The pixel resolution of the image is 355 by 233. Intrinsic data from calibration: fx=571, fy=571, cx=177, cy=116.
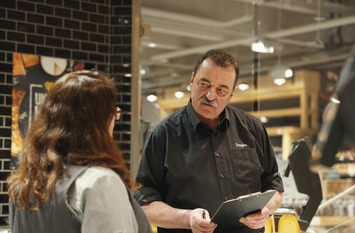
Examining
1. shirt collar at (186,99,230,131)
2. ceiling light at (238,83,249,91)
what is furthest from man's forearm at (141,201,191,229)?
ceiling light at (238,83,249,91)

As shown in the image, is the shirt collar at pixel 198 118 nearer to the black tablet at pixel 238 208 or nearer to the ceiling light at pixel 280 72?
the black tablet at pixel 238 208

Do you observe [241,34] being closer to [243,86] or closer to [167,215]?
[243,86]

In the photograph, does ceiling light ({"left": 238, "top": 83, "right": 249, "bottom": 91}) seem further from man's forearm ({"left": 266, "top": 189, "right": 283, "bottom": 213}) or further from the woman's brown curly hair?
the woman's brown curly hair

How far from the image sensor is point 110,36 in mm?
4293

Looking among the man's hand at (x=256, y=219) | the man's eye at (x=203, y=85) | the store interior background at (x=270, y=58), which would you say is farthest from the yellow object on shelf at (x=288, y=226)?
the store interior background at (x=270, y=58)

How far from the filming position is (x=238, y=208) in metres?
2.18

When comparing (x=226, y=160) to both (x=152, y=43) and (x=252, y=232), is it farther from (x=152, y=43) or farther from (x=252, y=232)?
(x=152, y=43)

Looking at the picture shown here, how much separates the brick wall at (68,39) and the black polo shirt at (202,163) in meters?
1.66

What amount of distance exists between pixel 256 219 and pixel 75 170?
108cm

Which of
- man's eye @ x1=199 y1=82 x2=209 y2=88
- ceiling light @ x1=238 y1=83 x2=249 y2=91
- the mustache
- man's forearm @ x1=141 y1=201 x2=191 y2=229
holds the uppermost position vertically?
ceiling light @ x1=238 y1=83 x2=249 y2=91

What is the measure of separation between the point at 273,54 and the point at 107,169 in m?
3.62

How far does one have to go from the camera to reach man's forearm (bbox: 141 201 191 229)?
2.32 metres

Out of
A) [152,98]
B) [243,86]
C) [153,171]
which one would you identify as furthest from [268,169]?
[243,86]

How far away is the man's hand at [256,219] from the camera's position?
7.52 feet
